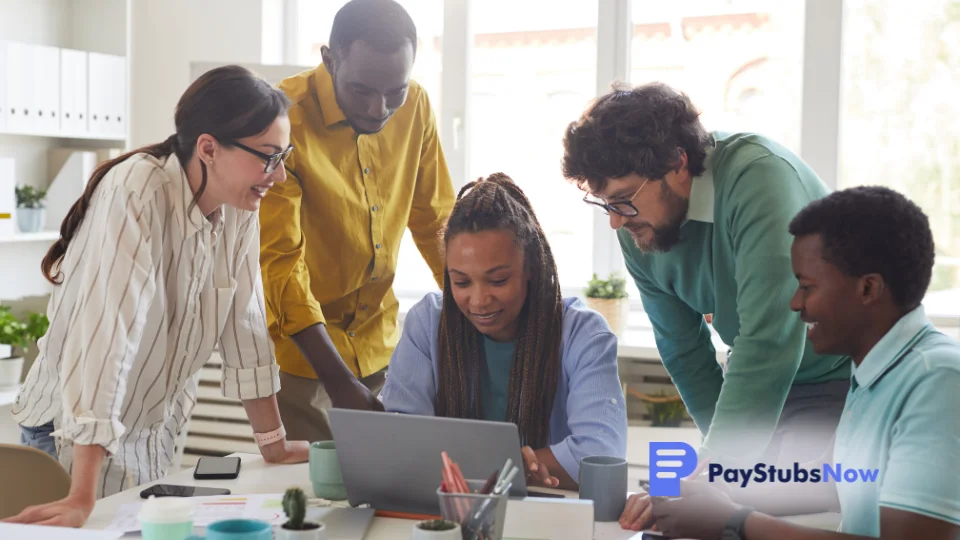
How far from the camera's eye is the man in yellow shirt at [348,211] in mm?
2000

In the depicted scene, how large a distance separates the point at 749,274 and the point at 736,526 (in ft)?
1.32

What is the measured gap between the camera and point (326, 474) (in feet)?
5.00

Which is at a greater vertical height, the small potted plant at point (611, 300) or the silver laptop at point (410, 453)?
the small potted plant at point (611, 300)

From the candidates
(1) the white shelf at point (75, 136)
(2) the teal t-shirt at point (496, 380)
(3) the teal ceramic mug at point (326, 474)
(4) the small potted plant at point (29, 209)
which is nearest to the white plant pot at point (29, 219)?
(4) the small potted plant at point (29, 209)

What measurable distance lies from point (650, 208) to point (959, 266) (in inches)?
91.4

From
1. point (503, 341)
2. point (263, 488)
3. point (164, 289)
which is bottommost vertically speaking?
point (263, 488)

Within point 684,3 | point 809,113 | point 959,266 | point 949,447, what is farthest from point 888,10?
point 949,447

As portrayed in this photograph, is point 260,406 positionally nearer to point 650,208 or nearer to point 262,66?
point 650,208

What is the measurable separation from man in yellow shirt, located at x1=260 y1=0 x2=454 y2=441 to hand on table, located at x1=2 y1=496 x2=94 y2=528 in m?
0.67

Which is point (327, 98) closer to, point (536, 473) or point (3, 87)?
point (536, 473)

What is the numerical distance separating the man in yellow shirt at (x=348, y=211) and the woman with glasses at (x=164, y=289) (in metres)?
0.23

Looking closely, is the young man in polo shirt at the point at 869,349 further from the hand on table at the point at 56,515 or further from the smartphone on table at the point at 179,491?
the hand on table at the point at 56,515

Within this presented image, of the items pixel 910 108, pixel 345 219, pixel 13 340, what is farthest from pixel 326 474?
pixel 910 108

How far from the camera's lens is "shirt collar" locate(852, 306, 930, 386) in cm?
131
